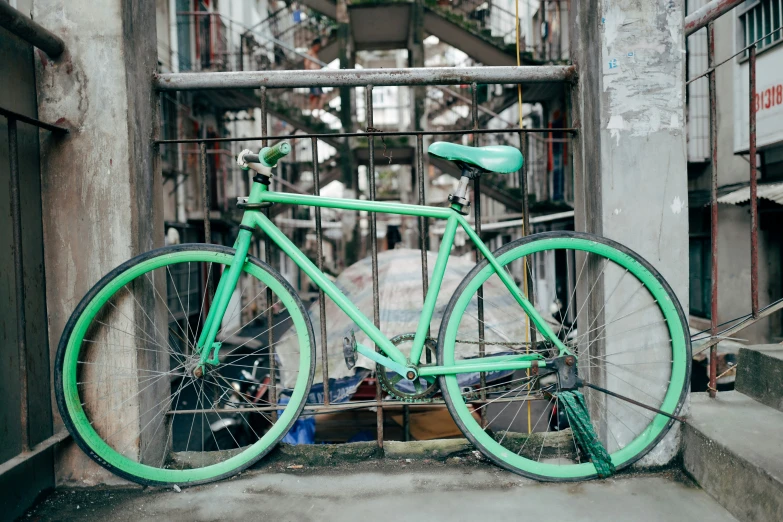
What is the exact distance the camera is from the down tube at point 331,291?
2.27 metres

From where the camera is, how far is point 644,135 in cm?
235

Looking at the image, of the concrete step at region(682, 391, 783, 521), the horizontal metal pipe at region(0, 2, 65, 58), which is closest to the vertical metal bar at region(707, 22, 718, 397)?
the concrete step at region(682, 391, 783, 521)

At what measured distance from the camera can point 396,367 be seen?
7.38 feet

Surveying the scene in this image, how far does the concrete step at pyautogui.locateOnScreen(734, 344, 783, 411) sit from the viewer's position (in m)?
2.32

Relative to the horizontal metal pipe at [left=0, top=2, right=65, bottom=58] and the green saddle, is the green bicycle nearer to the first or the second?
the green saddle

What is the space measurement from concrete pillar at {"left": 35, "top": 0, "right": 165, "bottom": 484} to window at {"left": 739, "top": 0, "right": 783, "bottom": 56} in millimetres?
8514

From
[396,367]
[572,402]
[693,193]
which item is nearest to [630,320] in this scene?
[572,402]

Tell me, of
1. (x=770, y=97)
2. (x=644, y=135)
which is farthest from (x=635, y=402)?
(x=770, y=97)

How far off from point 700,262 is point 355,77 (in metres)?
10.7

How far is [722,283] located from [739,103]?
3195 millimetres

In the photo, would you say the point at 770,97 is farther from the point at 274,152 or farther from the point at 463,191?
the point at 274,152

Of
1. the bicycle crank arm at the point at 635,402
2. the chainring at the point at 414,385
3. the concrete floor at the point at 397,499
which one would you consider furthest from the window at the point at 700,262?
the chainring at the point at 414,385

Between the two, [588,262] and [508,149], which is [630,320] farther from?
[508,149]

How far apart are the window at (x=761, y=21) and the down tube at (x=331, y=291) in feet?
26.7
